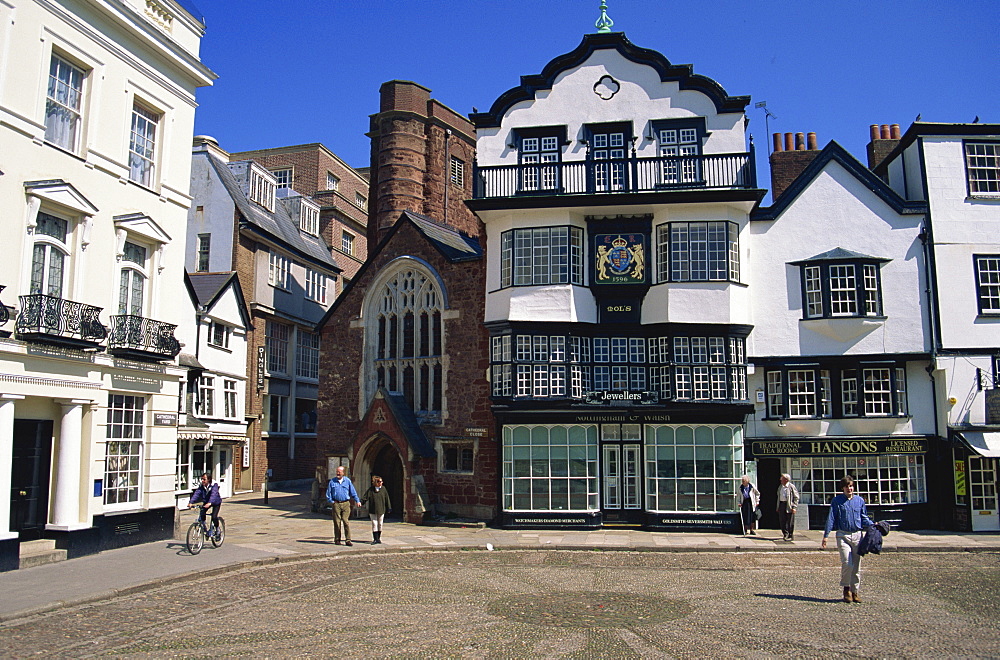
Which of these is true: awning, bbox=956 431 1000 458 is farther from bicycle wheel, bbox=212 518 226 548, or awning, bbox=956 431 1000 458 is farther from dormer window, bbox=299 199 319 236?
dormer window, bbox=299 199 319 236

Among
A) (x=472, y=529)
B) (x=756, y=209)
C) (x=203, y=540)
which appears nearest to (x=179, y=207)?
(x=203, y=540)

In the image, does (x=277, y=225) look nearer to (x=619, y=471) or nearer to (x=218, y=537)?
(x=619, y=471)

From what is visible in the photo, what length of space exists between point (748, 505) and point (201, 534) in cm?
1390

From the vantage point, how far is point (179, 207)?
20.0 m

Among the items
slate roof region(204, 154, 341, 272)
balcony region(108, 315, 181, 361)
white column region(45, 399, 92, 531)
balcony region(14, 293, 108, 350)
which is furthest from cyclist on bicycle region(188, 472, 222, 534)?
slate roof region(204, 154, 341, 272)

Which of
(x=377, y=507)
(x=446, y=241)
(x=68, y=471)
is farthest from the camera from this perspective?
(x=446, y=241)

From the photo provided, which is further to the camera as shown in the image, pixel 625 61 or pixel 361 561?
pixel 625 61

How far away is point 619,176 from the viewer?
24.0 meters

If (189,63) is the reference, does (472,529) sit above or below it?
below

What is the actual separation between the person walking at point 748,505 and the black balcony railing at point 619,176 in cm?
855

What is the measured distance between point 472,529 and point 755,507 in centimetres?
797

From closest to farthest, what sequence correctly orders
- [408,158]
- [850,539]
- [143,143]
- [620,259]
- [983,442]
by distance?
[850,539], [143,143], [983,442], [620,259], [408,158]

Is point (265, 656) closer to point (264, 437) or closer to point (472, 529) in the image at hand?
point (472, 529)

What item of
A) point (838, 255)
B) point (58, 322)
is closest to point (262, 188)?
point (58, 322)
